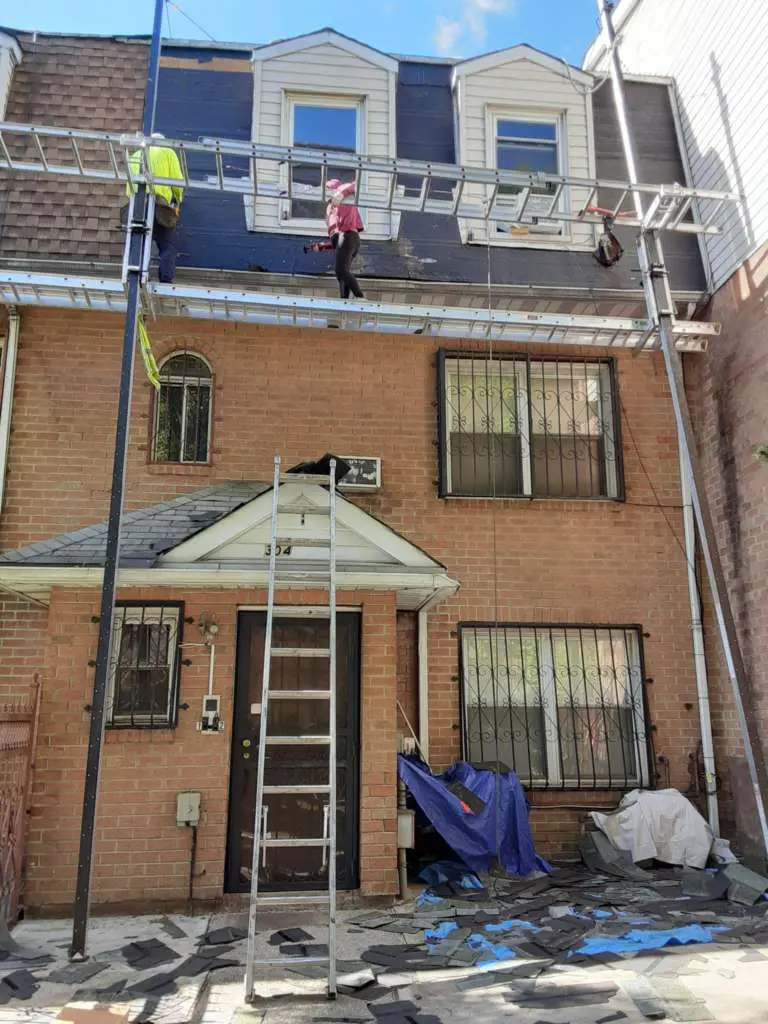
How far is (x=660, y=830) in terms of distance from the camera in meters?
7.32

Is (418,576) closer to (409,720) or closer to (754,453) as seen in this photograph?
(409,720)

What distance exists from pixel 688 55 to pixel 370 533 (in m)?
7.58

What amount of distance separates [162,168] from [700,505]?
221 inches

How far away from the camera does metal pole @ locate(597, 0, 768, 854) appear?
5.77 m

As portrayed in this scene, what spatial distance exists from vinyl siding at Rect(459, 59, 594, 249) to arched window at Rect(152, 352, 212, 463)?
4013 mm

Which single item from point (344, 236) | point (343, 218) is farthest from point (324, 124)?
point (344, 236)

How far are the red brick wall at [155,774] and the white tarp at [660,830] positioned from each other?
94.1 inches

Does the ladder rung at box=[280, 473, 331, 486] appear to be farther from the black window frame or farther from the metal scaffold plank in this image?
the black window frame

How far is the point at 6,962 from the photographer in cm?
496

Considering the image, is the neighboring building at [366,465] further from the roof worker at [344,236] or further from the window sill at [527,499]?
the roof worker at [344,236]

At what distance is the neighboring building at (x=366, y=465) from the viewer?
6.47m

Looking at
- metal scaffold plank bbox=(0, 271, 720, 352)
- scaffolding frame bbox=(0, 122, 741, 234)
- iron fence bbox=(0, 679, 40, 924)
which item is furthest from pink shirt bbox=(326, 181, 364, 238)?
iron fence bbox=(0, 679, 40, 924)

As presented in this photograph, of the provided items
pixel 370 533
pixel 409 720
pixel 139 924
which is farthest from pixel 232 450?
pixel 139 924

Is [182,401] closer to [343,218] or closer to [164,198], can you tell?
A: [164,198]
